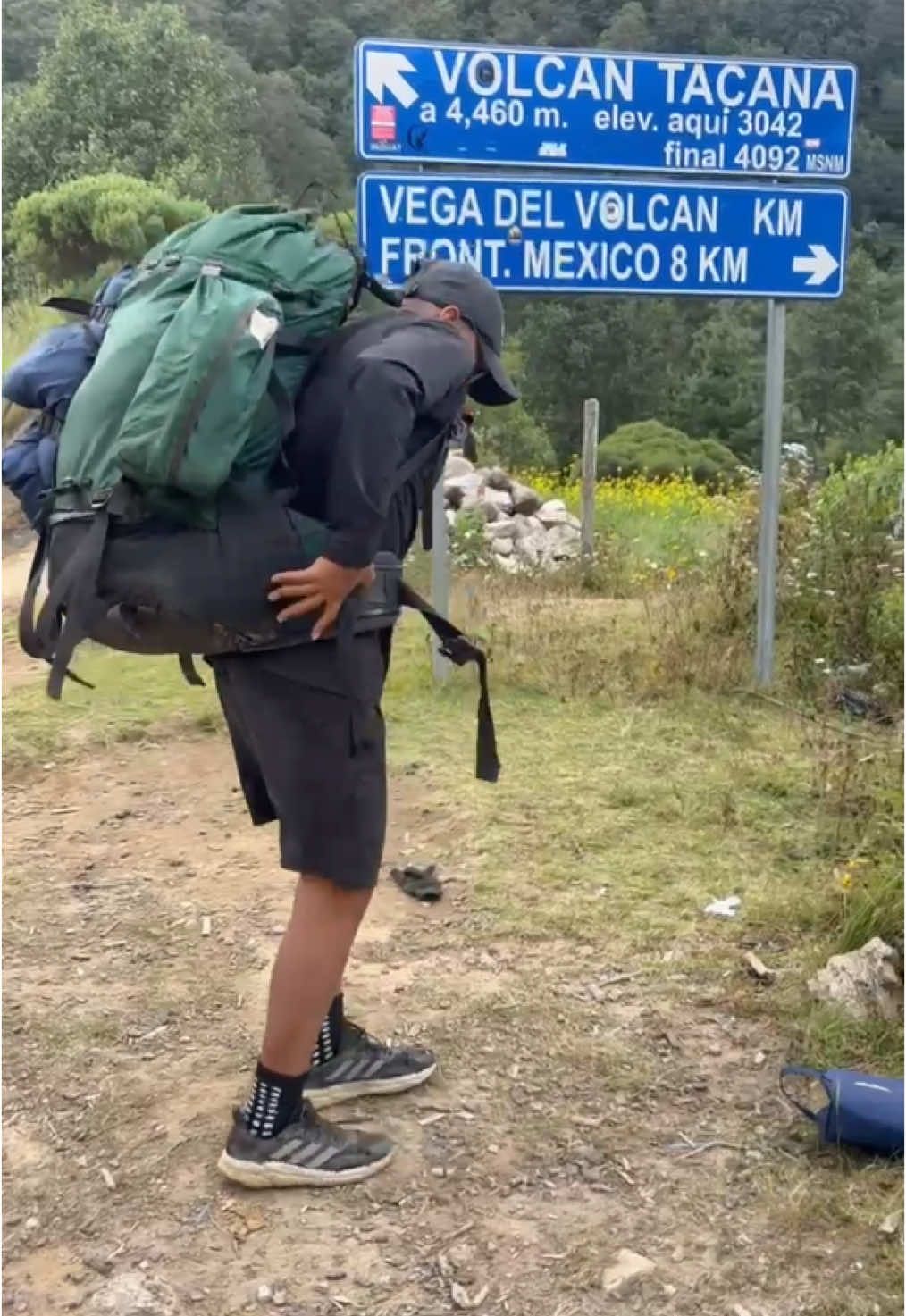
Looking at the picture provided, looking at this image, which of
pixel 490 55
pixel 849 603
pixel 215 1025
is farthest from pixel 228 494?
pixel 849 603

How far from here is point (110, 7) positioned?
2958 cm

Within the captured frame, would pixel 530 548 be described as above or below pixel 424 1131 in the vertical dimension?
above

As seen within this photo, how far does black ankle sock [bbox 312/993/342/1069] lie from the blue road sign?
11.6 feet

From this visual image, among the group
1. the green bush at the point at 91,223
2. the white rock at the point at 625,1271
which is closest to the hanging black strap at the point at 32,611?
the white rock at the point at 625,1271

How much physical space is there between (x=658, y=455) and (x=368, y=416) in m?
21.9

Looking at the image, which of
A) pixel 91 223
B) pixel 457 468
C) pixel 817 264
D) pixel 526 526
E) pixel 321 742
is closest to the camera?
pixel 321 742

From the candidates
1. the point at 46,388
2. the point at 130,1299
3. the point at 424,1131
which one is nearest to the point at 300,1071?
the point at 424,1131

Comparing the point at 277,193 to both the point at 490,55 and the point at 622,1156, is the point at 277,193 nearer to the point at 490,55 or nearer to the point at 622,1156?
the point at 490,55

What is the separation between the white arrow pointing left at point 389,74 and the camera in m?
5.43

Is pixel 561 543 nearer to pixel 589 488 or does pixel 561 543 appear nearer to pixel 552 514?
pixel 589 488

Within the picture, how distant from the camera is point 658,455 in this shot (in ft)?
77.1

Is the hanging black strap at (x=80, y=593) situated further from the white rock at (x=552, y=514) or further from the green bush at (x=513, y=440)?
the green bush at (x=513, y=440)

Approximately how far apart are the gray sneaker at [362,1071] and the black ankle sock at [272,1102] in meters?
0.19

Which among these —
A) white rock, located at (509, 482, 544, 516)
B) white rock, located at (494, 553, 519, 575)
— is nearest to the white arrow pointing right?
white rock, located at (494, 553, 519, 575)
